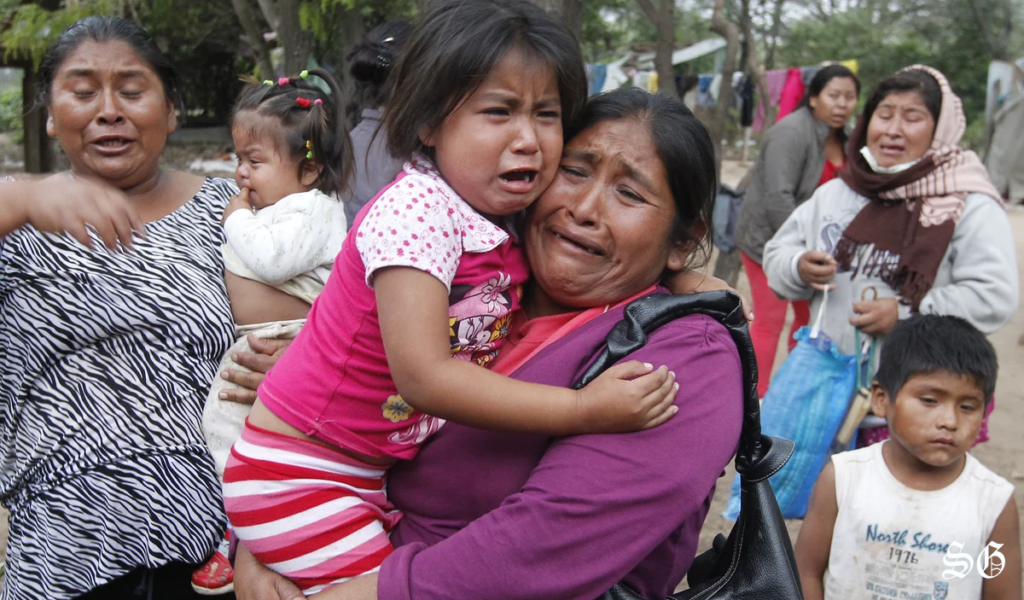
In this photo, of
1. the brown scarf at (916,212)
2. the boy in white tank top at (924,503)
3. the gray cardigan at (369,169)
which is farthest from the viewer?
the brown scarf at (916,212)

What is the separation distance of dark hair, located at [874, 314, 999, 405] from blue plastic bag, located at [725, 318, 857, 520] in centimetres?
58

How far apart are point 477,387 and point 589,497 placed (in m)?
0.28

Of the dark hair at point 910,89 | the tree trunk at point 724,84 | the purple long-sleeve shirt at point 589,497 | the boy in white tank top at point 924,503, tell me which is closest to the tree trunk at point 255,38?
the tree trunk at point 724,84

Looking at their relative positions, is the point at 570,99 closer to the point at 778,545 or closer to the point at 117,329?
the point at 778,545

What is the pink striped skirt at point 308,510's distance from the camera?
1739 millimetres

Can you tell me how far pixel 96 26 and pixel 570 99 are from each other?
1.36 m

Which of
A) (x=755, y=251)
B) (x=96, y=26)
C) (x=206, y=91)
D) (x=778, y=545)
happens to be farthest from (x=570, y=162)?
(x=206, y=91)

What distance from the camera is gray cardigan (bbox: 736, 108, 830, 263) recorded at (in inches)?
233

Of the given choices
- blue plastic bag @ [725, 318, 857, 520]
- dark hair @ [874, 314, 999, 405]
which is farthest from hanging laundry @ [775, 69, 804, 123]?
dark hair @ [874, 314, 999, 405]

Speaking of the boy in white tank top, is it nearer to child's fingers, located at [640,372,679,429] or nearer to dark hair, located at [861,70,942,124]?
dark hair, located at [861,70,942,124]

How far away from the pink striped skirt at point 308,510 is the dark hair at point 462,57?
0.68 m

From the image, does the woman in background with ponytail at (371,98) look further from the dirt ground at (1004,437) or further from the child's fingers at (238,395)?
the dirt ground at (1004,437)

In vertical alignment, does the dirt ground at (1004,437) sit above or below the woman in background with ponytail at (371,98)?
below

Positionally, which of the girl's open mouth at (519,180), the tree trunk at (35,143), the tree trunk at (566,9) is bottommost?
the tree trunk at (35,143)
